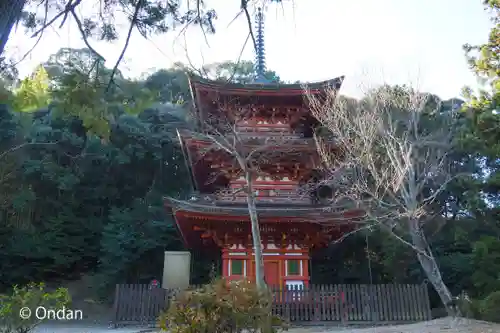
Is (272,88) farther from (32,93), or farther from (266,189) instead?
(32,93)

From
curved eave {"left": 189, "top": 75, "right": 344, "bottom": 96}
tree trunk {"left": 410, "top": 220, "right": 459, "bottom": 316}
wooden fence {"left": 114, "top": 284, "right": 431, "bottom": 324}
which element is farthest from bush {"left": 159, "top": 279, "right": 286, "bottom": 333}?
curved eave {"left": 189, "top": 75, "right": 344, "bottom": 96}

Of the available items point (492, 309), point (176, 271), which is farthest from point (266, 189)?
point (492, 309)

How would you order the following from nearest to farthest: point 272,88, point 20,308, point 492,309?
point 20,308 → point 492,309 → point 272,88

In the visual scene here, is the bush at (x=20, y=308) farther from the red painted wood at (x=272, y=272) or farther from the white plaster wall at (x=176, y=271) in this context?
the white plaster wall at (x=176, y=271)

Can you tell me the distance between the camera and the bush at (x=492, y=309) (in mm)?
9367

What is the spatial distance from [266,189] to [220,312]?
7998 millimetres

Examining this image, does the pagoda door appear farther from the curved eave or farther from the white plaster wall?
the curved eave

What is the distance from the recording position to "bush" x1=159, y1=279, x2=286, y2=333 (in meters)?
4.64

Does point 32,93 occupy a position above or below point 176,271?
above

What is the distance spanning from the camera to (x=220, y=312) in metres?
4.65

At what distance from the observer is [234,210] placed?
1093 cm

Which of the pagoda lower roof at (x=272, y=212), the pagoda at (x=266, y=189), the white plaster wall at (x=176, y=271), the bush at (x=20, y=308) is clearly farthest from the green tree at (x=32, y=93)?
the white plaster wall at (x=176, y=271)

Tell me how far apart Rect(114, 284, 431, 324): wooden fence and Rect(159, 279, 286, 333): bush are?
5.74m

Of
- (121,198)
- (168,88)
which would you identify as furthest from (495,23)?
(168,88)
